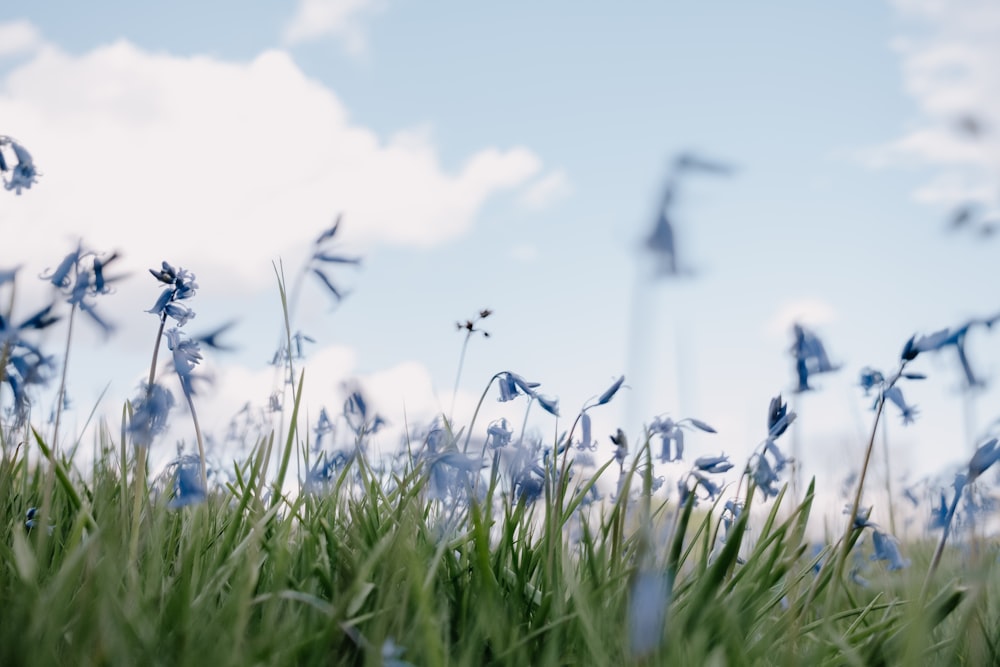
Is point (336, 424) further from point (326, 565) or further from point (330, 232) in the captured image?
point (326, 565)

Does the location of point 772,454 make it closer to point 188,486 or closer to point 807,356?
point 807,356

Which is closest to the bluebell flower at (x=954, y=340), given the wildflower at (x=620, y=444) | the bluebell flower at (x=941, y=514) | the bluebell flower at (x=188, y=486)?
the wildflower at (x=620, y=444)

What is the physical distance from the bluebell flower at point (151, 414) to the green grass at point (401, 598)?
21 centimetres

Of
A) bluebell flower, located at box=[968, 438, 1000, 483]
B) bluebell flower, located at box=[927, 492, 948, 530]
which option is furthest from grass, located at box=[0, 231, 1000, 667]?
bluebell flower, located at box=[927, 492, 948, 530]

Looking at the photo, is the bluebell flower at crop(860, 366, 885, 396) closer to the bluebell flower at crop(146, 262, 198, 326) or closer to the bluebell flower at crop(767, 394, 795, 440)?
the bluebell flower at crop(767, 394, 795, 440)

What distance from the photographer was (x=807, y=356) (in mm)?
2967

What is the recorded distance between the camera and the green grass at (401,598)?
7.64 ft

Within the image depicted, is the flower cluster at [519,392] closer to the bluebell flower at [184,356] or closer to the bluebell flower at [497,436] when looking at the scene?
the bluebell flower at [497,436]

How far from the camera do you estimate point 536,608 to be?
310 cm

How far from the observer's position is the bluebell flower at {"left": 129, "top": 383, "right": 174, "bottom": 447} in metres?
2.92

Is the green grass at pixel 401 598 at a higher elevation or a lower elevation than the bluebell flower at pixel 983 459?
lower

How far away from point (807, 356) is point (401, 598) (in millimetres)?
1597

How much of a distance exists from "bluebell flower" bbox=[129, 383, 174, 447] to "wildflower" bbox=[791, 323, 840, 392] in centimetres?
216

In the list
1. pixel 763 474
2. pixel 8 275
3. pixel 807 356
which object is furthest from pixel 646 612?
pixel 8 275
